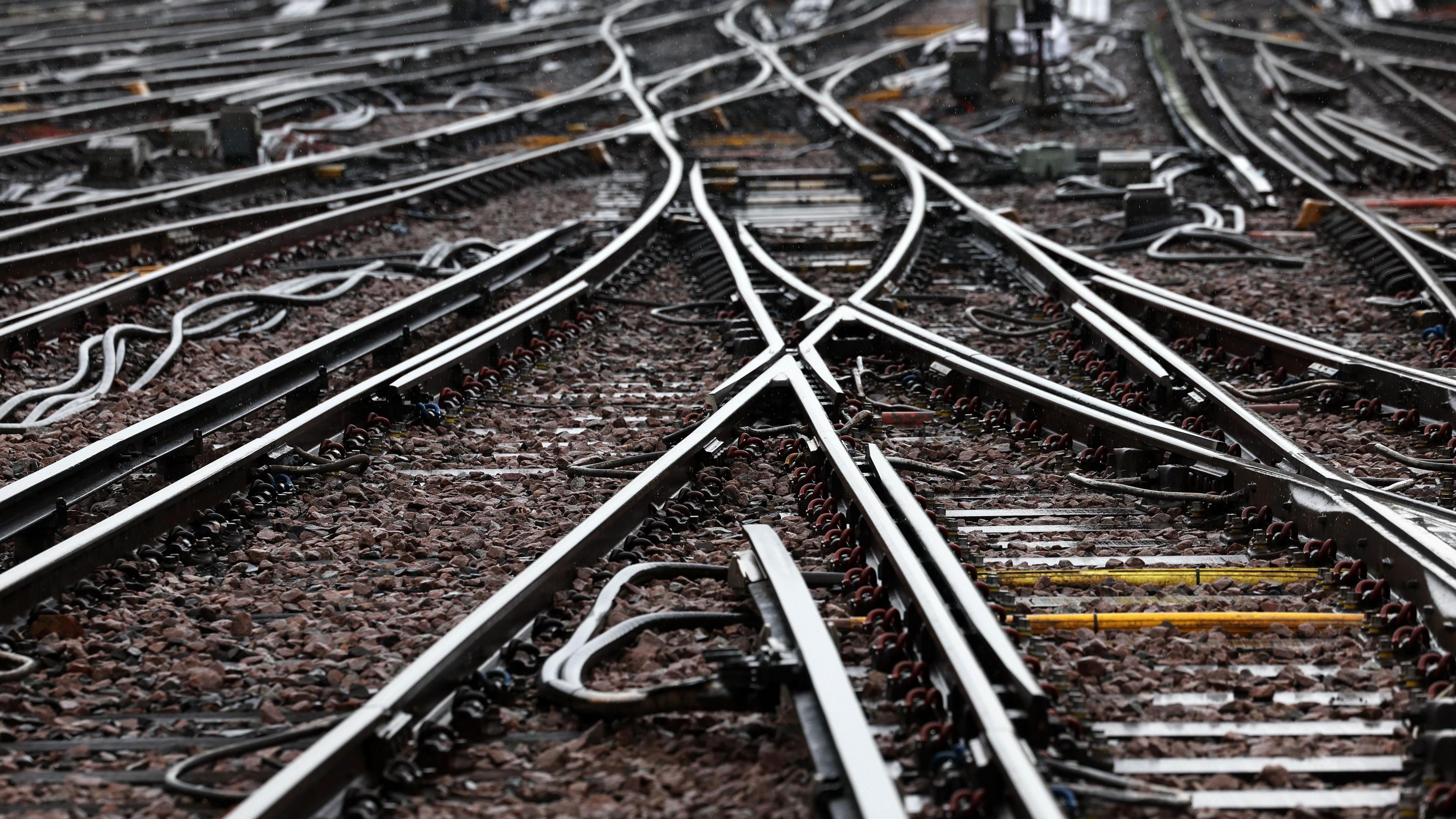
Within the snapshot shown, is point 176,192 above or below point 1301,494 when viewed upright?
above

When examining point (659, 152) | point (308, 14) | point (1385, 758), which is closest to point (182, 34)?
point (308, 14)

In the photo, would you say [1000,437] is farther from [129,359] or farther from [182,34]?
[182,34]

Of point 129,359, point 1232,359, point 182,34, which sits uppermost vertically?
point 182,34

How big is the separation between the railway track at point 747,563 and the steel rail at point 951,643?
0.02 metres

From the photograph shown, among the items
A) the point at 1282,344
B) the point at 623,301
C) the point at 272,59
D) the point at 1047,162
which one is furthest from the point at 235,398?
the point at 272,59

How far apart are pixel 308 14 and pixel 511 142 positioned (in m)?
13.7

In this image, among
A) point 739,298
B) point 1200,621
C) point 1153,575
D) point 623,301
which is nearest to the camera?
point 1200,621

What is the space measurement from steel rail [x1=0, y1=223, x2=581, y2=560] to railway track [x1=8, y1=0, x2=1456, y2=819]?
0.08ft

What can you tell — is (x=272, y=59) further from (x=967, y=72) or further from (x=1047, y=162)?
(x=1047, y=162)

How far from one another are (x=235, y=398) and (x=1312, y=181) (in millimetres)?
8881

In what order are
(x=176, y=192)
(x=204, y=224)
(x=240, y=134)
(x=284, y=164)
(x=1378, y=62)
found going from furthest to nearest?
1. (x=1378, y=62)
2. (x=240, y=134)
3. (x=284, y=164)
4. (x=176, y=192)
5. (x=204, y=224)

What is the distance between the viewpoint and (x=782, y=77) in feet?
65.6

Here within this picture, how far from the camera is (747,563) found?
4.87 meters

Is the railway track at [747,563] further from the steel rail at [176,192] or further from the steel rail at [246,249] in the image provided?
the steel rail at [176,192]
